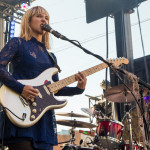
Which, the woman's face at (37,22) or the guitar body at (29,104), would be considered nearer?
the guitar body at (29,104)

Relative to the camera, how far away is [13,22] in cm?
957

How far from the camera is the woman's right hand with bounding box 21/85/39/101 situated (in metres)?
1.72

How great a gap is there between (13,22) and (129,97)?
6.45m

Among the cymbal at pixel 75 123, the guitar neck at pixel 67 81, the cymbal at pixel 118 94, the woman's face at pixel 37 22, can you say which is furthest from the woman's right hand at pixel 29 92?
the cymbal at pixel 75 123

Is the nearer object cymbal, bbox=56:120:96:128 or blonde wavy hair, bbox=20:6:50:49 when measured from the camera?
blonde wavy hair, bbox=20:6:50:49

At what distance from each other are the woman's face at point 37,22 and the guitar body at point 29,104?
40 cm

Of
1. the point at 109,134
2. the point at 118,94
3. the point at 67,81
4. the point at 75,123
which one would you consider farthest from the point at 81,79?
the point at 75,123

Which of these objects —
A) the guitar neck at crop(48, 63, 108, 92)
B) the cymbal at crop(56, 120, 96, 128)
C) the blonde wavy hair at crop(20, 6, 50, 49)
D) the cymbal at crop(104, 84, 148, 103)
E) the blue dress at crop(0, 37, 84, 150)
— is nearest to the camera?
the blue dress at crop(0, 37, 84, 150)

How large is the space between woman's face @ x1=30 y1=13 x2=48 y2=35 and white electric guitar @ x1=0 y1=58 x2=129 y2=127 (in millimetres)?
369

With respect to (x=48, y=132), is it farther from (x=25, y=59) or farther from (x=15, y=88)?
(x=25, y=59)

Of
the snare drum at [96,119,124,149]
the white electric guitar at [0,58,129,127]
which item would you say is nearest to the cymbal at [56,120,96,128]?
the snare drum at [96,119,124,149]

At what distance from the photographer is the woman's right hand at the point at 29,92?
1717mm

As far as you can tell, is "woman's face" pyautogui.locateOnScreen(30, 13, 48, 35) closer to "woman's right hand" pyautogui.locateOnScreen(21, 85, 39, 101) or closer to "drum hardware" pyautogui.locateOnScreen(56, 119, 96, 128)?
"woman's right hand" pyautogui.locateOnScreen(21, 85, 39, 101)

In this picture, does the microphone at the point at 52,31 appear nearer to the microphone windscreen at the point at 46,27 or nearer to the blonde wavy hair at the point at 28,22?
the microphone windscreen at the point at 46,27
